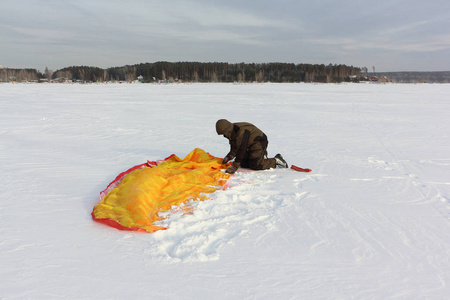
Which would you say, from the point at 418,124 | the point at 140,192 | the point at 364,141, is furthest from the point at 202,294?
the point at 418,124

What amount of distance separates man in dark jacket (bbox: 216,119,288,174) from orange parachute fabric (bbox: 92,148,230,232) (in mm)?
236

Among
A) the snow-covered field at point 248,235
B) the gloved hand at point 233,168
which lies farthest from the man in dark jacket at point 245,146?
the snow-covered field at point 248,235

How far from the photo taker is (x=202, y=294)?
1.97 m

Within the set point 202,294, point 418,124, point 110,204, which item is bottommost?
point 202,294

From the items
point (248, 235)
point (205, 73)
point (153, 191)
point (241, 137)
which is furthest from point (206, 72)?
point (248, 235)

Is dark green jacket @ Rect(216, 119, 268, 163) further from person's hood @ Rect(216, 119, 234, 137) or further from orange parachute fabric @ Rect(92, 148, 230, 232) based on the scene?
orange parachute fabric @ Rect(92, 148, 230, 232)

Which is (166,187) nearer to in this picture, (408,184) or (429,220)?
(429,220)

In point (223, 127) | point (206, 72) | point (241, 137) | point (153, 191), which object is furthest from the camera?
point (206, 72)

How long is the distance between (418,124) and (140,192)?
866cm

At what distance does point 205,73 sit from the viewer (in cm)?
8131

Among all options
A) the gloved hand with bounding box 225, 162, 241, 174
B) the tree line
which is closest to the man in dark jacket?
the gloved hand with bounding box 225, 162, 241, 174

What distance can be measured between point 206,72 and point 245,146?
79621mm

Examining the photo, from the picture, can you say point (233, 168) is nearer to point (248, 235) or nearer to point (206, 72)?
point (248, 235)

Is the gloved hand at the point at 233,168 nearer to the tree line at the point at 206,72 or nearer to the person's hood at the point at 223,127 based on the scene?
the person's hood at the point at 223,127
